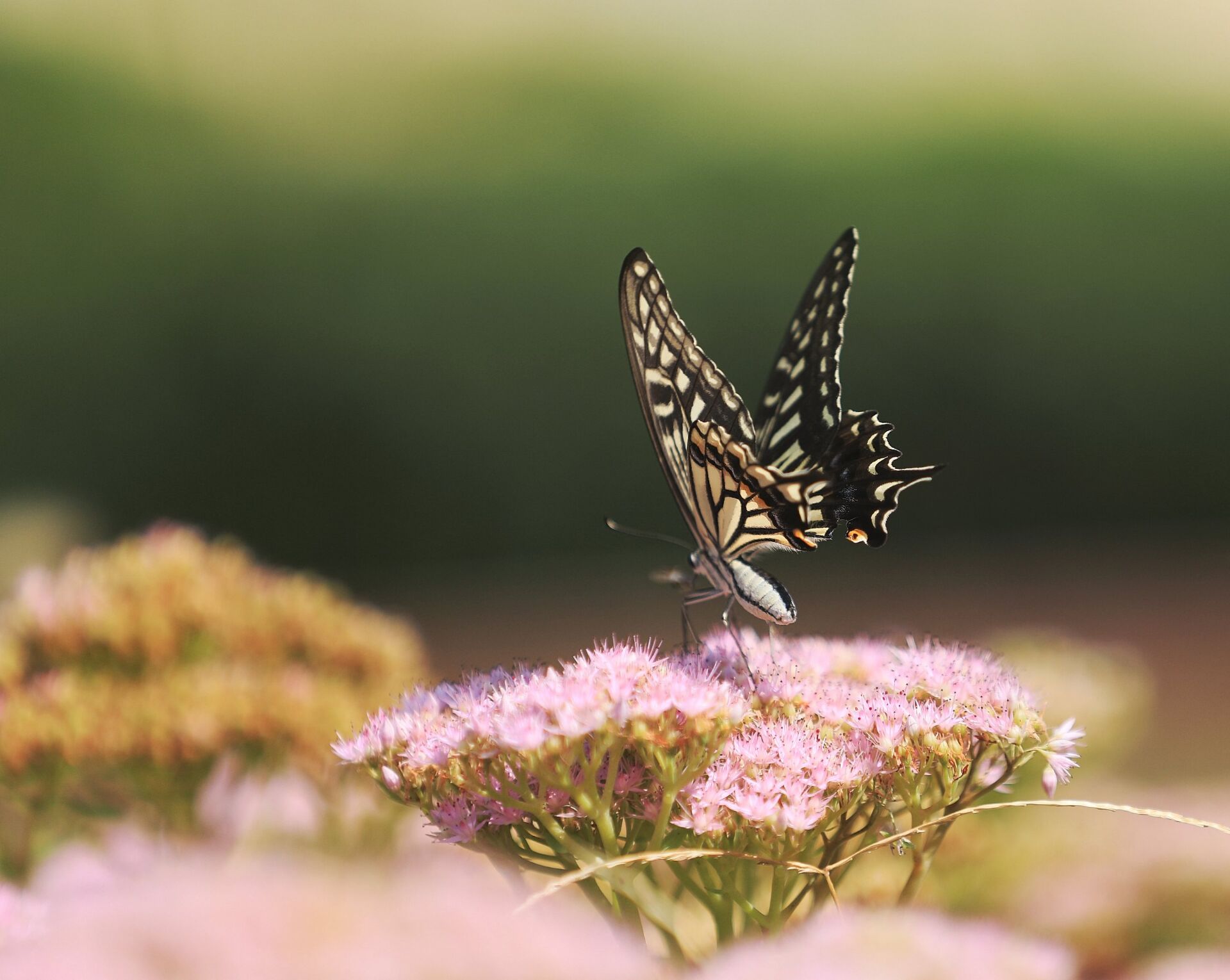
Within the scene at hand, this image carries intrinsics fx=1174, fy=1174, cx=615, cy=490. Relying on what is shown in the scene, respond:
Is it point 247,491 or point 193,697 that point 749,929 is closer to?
point 193,697

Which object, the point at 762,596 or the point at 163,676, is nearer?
the point at 762,596

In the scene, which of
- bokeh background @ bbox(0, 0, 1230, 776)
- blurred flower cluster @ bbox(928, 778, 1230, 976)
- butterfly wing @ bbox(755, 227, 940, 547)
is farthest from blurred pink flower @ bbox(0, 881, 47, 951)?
bokeh background @ bbox(0, 0, 1230, 776)

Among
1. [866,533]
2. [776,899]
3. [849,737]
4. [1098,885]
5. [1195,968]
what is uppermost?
[866,533]

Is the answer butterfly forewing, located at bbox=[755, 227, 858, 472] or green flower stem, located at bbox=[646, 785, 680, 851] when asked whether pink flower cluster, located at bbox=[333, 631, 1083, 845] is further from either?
butterfly forewing, located at bbox=[755, 227, 858, 472]

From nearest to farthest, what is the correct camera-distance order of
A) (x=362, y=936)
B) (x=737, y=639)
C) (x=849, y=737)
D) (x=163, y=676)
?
(x=362, y=936) < (x=849, y=737) < (x=737, y=639) < (x=163, y=676)

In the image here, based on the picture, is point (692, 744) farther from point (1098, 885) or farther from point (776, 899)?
point (1098, 885)

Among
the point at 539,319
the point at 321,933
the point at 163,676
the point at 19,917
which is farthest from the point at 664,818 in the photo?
the point at 539,319

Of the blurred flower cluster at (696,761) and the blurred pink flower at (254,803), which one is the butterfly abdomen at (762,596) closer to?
the blurred flower cluster at (696,761)

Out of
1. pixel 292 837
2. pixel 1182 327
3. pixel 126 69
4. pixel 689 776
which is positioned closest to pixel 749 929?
pixel 689 776

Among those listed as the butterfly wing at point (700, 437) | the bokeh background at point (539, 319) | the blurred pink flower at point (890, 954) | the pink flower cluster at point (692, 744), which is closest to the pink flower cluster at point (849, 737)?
the pink flower cluster at point (692, 744)
